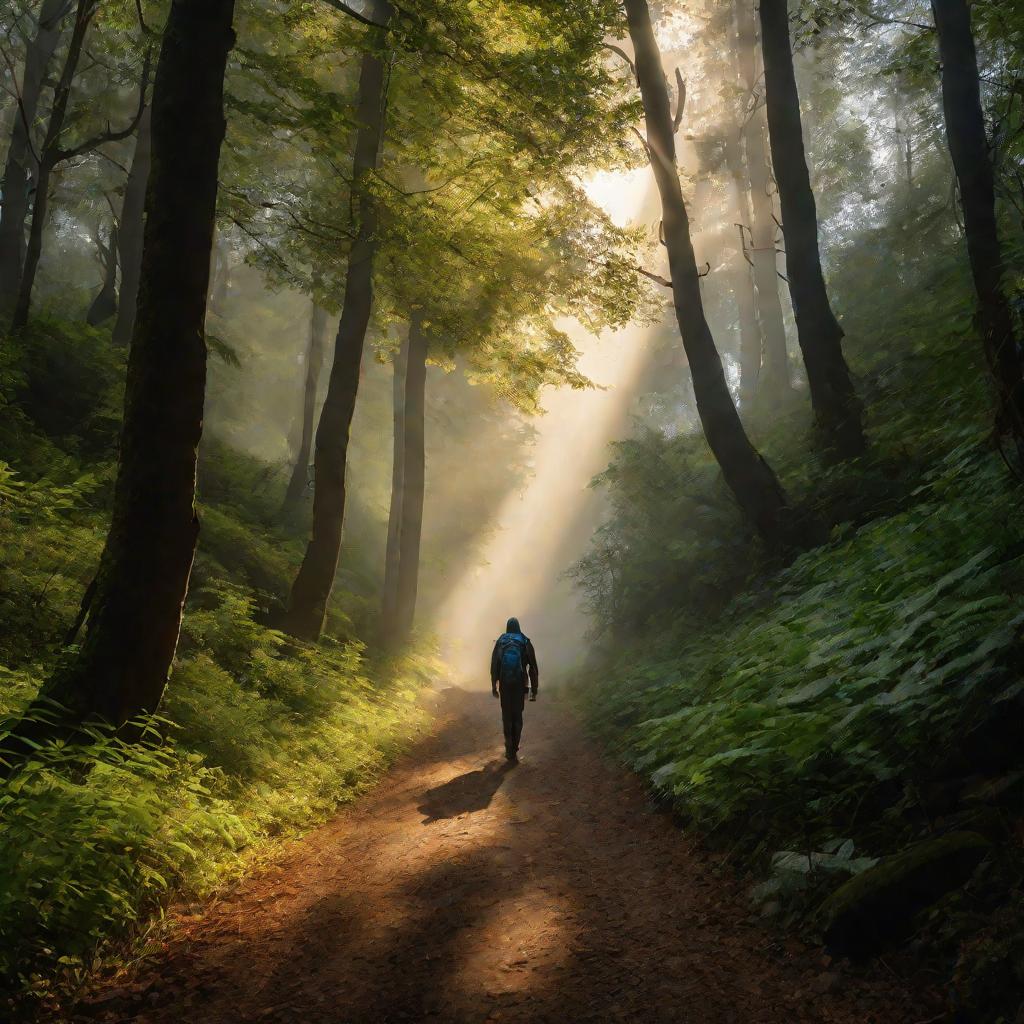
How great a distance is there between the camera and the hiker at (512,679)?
398 inches

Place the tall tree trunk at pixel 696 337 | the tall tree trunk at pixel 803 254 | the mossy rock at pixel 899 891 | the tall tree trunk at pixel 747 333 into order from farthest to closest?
the tall tree trunk at pixel 747 333 < the tall tree trunk at pixel 696 337 < the tall tree trunk at pixel 803 254 < the mossy rock at pixel 899 891

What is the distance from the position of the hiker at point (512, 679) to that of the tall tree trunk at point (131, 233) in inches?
431

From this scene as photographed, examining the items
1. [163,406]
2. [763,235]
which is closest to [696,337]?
[163,406]

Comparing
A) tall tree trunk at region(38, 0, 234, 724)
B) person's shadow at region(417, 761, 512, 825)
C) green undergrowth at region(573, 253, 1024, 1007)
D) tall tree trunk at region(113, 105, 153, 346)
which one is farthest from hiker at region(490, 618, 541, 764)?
tall tree trunk at region(113, 105, 153, 346)

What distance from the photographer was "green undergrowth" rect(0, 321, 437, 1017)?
145 inches

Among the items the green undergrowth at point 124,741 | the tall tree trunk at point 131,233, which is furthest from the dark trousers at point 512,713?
the tall tree trunk at point 131,233

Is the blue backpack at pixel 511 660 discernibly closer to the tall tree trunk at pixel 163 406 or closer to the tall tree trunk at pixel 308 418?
the tall tree trunk at pixel 163 406

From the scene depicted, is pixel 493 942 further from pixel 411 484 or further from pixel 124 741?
pixel 411 484

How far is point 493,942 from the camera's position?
432cm

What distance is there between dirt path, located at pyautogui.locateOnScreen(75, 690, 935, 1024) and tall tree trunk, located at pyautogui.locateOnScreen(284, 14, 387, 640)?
180 inches

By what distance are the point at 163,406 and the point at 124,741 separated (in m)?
2.63

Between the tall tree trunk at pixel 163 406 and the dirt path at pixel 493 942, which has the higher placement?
the tall tree trunk at pixel 163 406

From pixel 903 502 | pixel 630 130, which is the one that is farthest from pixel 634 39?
pixel 903 502

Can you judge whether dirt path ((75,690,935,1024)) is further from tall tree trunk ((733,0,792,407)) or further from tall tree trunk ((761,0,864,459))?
tall tree trunk ((733,0,792,407))
